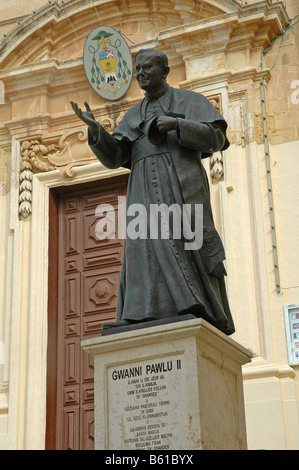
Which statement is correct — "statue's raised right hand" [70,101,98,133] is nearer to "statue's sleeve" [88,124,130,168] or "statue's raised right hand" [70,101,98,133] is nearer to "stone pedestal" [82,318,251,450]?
"statue's sleeve" [88,124,130,168]

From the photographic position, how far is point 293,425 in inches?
341

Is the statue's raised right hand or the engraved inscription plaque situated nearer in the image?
the engraved inscription plaque

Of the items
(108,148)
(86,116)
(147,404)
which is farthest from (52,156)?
(147,404)

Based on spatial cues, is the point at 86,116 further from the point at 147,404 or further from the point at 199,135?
the point at 147,404

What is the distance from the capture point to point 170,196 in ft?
19.9

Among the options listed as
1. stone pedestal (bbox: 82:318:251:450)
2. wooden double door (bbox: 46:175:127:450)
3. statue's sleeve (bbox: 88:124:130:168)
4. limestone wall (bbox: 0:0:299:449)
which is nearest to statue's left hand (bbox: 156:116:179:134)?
statue's sleeve (bbox: 88:124:130:168)

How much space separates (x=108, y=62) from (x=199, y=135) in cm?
522

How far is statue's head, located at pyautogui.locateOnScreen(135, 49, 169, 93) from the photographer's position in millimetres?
6305

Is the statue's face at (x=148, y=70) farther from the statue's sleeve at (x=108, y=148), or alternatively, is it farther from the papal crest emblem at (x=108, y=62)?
the papal crest emblem at (x=108, y=62)

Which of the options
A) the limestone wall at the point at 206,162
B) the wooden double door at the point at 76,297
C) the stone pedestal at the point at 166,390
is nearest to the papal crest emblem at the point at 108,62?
the limestone wall at the point at 206,162

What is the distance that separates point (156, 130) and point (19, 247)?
481cm

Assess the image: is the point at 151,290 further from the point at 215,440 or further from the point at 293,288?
the point at 293,288

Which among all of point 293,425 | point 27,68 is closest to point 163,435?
point 293,425

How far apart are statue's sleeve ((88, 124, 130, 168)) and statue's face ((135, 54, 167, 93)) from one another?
450 mm
